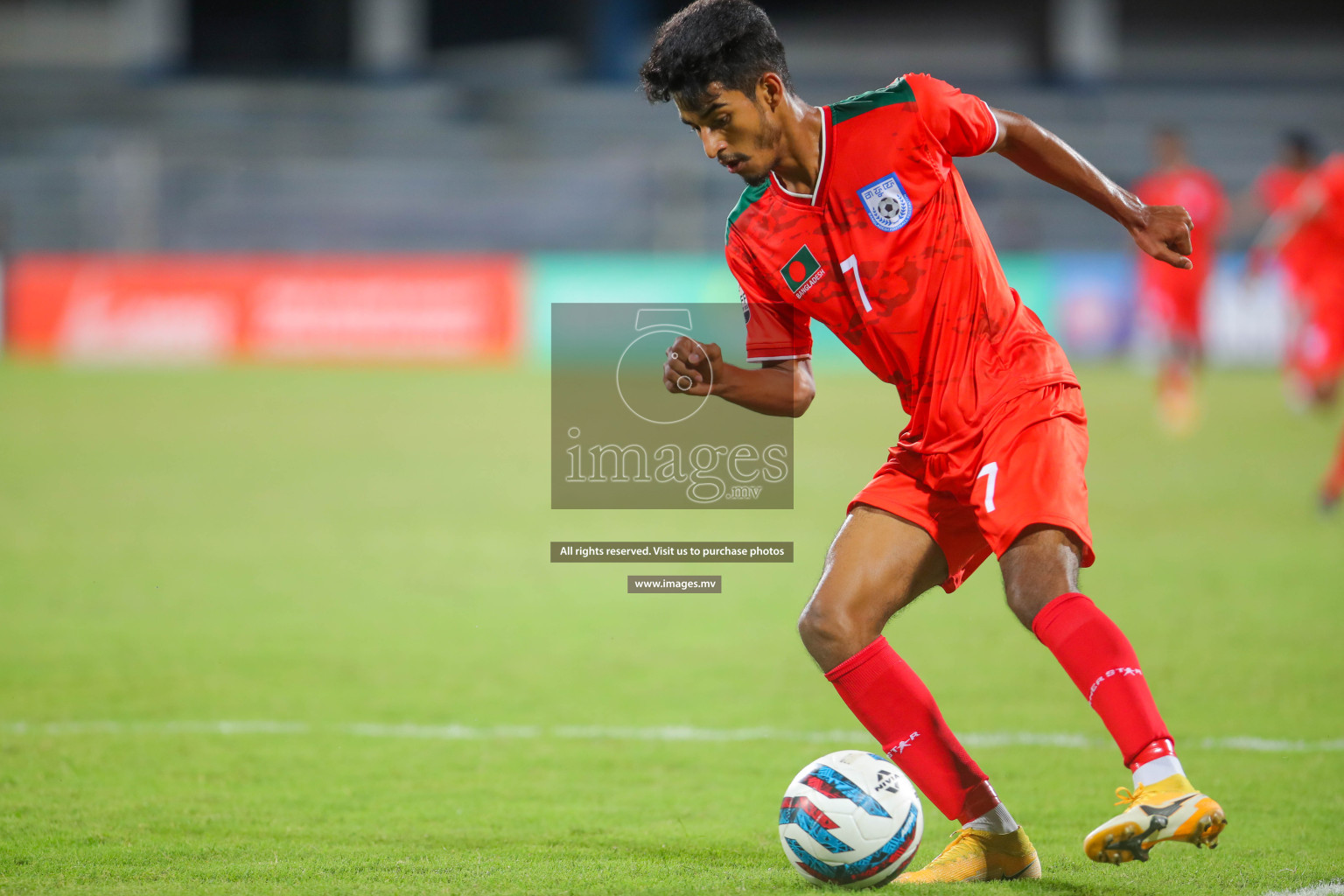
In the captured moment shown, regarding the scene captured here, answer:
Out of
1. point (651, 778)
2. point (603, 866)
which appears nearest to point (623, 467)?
point (651, 778)

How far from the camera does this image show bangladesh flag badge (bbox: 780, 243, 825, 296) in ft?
11.8

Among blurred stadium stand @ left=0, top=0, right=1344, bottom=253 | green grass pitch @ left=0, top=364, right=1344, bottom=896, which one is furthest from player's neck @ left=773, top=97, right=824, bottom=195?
blurred stadium stand @ left=0, top=0, right=1344, bottom=253

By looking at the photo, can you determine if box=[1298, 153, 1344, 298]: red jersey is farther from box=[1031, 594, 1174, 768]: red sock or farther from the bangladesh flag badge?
box=[1031, 594, 1174, 768]: red sock

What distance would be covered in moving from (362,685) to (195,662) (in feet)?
2.77

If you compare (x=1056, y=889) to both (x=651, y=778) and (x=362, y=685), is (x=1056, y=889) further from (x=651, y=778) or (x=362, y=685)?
(x=362, y=685)

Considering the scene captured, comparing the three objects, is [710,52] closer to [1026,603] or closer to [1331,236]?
[1026,603]

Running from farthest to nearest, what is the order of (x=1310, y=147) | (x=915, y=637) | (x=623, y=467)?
1. (x=1310, y=147)
2. (x=623, y=467)
3. (x=915, y=637)

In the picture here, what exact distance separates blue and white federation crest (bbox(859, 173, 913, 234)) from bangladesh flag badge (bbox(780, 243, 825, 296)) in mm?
183

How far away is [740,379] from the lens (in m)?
3.79

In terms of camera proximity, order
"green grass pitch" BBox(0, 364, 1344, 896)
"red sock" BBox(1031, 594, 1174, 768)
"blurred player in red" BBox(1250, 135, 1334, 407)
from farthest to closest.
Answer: "blurred player in red" BBox(1250, 135, 1334, 407), "green grass pitch" BBox(0, 364, 1344, 896), "red sock" BBox(1031, 594, 1174, 768)

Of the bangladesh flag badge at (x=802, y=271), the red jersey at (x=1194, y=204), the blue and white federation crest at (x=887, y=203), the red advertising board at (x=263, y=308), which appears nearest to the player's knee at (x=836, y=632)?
the bangladesh flag badge at (x=802, y=271)

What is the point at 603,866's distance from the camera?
12.3 feet

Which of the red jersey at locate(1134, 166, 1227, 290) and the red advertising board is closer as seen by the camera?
the red jersey at locate(1134, 166, 1227, 290)

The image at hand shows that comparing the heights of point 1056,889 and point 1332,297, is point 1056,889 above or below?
below
